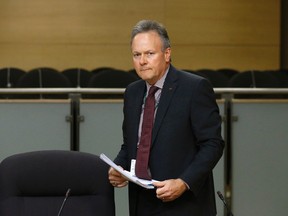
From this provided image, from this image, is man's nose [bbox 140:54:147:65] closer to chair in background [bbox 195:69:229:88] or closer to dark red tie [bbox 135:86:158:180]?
dark red tie [bbox 135:86:158:180]

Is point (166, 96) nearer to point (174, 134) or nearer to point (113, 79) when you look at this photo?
point (174, 134)

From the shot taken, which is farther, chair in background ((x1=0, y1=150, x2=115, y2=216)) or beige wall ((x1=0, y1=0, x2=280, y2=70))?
beige wall ((x1=0, y1=0, x2=280, y2=70))

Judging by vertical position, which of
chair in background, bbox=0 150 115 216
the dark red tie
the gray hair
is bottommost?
chair in background, bbox=0 150 115 216

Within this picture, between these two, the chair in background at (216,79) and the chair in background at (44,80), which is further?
the chair in background at (216,79)

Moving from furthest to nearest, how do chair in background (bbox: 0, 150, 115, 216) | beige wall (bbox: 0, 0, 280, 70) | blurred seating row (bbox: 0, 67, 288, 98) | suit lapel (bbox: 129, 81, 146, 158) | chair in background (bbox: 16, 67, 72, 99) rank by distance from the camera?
beige wall (bbox: 0, 0, 280, 70)
chair in background (bbox: 16, 67, 72, 99)
blurred seating row (bbox: 0, 67, 288, 98)
chair in background (bbox: 0, 150, 115, 216)
suit lapel (bbox: 129, 81, 146, 158)

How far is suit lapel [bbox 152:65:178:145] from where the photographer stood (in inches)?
110

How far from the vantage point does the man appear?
274 centimetres

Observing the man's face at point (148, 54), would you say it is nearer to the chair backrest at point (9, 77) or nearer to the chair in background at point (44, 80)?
the chair in background at point (44, 80)

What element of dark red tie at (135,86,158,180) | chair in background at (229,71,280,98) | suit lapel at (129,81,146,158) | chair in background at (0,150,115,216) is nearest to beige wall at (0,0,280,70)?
chair in background at (229,71,280,98)

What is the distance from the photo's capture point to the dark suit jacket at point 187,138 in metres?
2.76

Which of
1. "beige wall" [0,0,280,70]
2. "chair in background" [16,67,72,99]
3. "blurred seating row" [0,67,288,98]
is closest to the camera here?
"blurred seating row" [0,67,288,98]

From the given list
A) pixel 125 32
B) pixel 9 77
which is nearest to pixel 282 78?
pixel 125 32

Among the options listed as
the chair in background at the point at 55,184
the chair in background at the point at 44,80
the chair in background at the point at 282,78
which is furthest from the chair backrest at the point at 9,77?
the chair in background at the point at 55,184

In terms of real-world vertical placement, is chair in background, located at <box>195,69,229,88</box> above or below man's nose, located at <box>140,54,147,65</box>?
below
